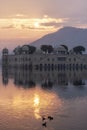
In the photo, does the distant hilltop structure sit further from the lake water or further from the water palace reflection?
the lake water

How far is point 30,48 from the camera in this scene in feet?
439

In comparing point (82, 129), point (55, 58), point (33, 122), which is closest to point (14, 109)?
point (33, 122)

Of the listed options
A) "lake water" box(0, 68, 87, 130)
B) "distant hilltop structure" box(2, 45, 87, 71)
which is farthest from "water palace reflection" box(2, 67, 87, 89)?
"distant hilltop structure" box(2, 45, 87, 71)

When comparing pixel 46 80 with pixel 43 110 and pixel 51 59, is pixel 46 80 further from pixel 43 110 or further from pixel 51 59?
pixel 51 59

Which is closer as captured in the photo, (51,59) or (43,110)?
(43,110)

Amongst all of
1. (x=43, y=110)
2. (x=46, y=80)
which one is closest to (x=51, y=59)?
(x=46, y=80)

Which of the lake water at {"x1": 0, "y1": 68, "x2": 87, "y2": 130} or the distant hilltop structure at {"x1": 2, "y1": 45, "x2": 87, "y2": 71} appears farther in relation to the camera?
the distant hilltop structure at {"x1": 2, "y1": 45, "x2": 87, "y2": 71}

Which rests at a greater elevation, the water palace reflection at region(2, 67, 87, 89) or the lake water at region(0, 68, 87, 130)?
the lake water at region(0, 68, 87, 130)

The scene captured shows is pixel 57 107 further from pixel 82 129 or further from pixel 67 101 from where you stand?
pixel 82 129

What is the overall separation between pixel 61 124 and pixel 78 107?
6774 millimetres

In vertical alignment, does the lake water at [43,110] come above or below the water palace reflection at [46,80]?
above

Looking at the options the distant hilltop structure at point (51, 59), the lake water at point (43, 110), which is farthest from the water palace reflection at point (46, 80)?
the distant hilltop structure at point (51, 59)

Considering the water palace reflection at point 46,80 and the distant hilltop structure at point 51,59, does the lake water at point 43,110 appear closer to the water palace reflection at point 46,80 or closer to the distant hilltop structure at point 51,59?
the water palace reflection at point 46,80

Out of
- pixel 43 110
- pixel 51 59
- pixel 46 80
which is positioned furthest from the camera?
pixel 51 59
